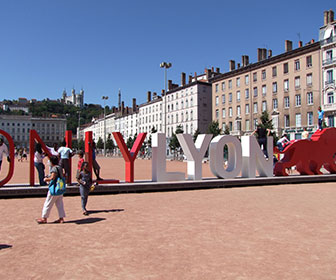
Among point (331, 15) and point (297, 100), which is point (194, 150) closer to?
point (297, 100)

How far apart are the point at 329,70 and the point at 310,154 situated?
2988 cm

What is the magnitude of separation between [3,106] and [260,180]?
20323cm

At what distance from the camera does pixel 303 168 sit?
16.2 m

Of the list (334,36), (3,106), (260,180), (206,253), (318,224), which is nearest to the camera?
(206,253)

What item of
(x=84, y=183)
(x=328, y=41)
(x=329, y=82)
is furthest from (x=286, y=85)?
(x=84, y=183)

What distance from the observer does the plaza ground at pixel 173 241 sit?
13.9 feet

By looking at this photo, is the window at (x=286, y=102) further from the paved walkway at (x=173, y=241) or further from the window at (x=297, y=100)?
the paved walkway at (x=173, y=241)

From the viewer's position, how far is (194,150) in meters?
13.4

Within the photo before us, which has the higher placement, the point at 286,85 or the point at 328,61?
the point at 328,61

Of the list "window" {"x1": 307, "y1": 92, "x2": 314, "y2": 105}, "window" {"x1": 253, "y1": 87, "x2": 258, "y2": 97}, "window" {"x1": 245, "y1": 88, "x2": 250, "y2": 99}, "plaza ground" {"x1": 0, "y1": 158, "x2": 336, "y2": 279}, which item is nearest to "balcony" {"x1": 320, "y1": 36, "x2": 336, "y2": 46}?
"window" {"x1": 307, "y1": 92, "x2": 314, "y2": 105}

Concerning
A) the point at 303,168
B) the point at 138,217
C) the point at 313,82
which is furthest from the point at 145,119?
the point at 138,217

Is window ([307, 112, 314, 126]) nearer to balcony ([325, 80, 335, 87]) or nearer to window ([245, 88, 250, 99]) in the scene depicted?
balcony ([325, 80, 335, 87])

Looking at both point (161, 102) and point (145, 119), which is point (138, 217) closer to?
point (161, 102)

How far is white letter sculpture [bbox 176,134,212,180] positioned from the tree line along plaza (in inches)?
849
